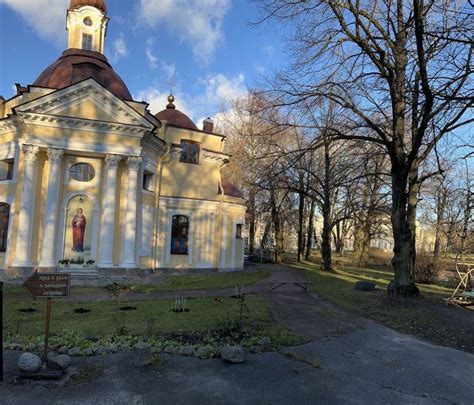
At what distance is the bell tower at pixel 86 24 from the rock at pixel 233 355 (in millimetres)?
25563

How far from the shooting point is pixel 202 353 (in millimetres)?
6938

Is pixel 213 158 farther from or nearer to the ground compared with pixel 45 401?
farther from the ground

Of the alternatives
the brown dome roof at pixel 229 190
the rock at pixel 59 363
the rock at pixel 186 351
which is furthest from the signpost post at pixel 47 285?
the brown dome roof at pixel 229 190

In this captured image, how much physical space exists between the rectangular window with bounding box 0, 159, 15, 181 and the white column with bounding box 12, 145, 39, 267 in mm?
2634

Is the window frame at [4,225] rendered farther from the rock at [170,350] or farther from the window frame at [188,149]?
the rock at [170,350]

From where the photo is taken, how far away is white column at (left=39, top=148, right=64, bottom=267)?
18734mm

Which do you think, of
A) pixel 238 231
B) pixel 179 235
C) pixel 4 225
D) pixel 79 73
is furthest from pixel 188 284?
pixel 79 73

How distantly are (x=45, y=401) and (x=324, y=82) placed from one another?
37.4ft

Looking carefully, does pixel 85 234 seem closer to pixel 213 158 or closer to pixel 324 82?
pixel 213 158

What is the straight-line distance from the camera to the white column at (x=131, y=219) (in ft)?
64.7

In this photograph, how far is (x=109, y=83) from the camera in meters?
23.3

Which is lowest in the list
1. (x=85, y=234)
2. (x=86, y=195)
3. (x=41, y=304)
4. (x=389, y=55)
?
(x=41, y=304)

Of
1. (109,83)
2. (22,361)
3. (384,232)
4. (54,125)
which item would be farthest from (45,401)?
(384,232)

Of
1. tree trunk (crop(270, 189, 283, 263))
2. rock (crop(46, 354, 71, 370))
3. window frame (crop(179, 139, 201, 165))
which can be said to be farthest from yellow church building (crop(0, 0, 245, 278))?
rock (crop(46, 354, 71, 370))
